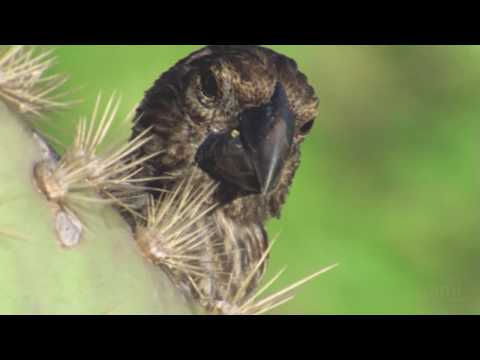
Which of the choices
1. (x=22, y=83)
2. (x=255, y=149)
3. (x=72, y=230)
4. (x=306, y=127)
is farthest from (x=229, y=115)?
(x=72, y=230)

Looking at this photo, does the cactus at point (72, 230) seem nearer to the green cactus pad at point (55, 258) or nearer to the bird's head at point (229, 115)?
the green cactus pad at point (55, 258)

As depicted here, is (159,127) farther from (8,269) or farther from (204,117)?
(8,269)

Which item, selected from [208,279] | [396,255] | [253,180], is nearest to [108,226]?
[208,279]

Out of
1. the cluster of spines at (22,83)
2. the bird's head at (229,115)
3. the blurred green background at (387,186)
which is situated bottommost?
the blurred green background at (387,186)

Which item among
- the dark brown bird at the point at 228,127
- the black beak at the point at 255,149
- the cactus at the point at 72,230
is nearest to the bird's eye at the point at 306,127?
the dark brown bird at the point at 228,127

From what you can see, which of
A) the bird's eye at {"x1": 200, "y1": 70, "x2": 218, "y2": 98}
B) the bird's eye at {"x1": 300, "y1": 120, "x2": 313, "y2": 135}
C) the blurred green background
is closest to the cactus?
the bird's eye at {"x1": 200, "y1": 70, "x2": 218, "y2": 98}

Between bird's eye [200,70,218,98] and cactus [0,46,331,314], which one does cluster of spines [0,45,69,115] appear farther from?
bird's eye [200,70,218,98]

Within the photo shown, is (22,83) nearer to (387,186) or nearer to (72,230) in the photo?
(72,230)
